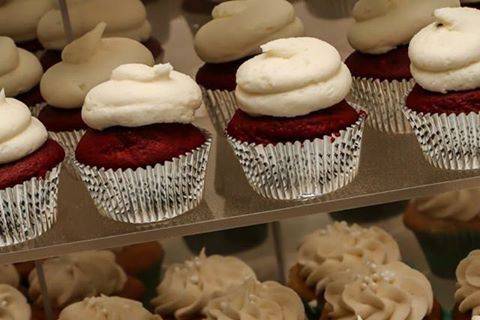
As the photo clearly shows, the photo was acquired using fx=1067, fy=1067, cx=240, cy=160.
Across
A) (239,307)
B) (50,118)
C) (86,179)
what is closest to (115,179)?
(86,179)

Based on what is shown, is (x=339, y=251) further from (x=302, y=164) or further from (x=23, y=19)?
(x=23, y=19)

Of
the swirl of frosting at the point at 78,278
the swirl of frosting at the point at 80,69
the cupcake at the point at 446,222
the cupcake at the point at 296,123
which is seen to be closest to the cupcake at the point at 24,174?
the swirl of frosting at the point at 80,69

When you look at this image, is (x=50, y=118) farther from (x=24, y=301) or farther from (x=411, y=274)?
(x=411, y=274)

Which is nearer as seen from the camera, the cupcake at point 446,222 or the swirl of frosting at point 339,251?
the swirl of frosting at point 339,251

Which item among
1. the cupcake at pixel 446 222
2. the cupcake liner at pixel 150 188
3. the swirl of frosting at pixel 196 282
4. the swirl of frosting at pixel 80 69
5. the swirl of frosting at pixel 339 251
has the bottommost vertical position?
the cupcake at pixel 446 222

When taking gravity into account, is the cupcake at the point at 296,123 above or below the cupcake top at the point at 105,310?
above

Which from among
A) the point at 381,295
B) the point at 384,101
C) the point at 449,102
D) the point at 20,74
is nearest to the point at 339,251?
the point at 381,295

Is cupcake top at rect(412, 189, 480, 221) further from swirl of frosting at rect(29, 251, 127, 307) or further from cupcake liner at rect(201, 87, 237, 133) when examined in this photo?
swirl of frosting at rect(29, 251, 127, 307)

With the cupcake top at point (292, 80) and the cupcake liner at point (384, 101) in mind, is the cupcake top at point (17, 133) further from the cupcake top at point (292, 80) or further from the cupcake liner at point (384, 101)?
the cupcake liner at point (384, 101)
